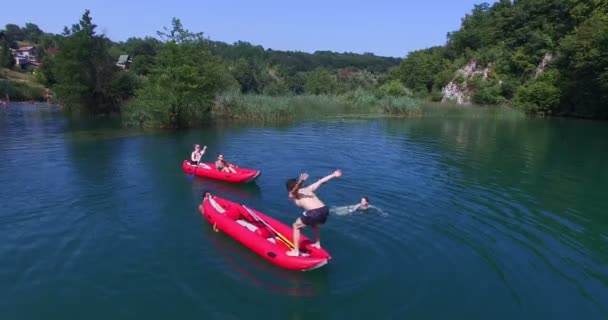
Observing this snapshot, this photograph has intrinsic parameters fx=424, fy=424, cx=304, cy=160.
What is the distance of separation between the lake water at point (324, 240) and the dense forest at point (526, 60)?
96.3 ft

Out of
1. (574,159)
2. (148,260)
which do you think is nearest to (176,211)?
(148,260)

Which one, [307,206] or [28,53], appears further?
[28,53]

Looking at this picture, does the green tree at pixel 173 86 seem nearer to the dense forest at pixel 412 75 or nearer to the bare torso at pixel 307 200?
the dense forest at pixel 412 75

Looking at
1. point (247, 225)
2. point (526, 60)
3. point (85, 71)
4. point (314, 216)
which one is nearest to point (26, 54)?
point (85, 71)

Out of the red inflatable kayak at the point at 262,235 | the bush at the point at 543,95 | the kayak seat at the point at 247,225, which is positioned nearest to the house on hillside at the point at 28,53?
the bush at the point at 543,95

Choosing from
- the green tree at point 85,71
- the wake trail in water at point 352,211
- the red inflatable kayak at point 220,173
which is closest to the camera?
the wake trail in water at point 352,211

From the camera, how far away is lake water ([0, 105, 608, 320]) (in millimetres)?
7449

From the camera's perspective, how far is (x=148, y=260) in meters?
8.98

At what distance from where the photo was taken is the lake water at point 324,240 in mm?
7449

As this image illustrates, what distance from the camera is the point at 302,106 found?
43500mm

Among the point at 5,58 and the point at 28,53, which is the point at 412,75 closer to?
the point at 5,58

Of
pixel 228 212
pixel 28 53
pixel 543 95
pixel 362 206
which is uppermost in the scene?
pixel 28 53

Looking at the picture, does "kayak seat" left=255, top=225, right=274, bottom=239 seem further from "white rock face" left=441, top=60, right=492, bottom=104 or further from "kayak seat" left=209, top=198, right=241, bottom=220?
"white rock face" left=441, top=60, right=492, bottom=104

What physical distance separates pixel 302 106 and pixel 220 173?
28.9 m
